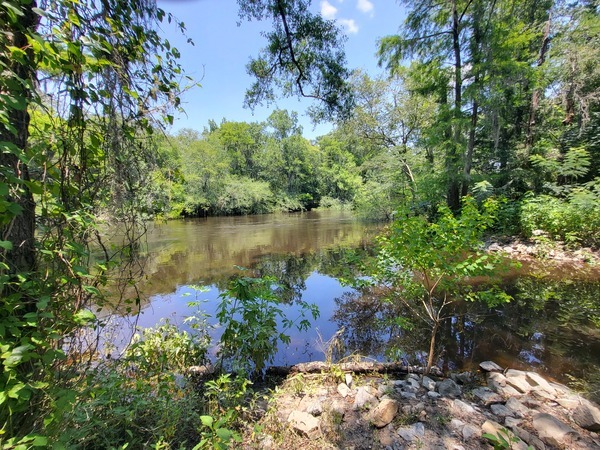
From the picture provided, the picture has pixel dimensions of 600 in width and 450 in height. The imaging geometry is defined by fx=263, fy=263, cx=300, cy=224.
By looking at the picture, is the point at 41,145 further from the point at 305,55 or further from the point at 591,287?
the point at 591,287

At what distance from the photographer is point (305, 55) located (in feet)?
16.1

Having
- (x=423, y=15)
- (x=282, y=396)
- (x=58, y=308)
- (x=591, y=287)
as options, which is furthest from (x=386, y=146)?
(x=58, y=308)

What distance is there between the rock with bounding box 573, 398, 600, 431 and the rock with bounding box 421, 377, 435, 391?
3.59 ft

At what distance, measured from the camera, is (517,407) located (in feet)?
7.89

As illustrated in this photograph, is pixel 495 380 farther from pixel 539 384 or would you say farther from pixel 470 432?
pixel 470 432

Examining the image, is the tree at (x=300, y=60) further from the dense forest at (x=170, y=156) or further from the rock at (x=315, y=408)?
the rock at (x=315, y=408)

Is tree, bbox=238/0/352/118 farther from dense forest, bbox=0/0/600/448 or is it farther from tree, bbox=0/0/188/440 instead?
tree, bbox=0/0/188/440

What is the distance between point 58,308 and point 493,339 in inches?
210

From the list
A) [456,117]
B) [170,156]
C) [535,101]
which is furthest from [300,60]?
[535,101]

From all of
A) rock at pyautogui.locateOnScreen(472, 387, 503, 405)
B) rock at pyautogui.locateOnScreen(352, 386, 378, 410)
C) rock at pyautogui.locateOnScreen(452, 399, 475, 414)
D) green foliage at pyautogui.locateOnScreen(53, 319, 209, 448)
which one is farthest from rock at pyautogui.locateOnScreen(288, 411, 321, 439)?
rock at pyautogui.locateOnScreen(472, 387, 503, 405)

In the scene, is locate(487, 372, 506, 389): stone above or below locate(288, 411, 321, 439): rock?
below

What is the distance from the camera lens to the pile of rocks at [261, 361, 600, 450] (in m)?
2.03

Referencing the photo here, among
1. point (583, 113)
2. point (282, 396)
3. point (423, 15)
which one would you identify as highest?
point (423, 15)

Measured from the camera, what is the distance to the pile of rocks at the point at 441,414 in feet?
6.64
